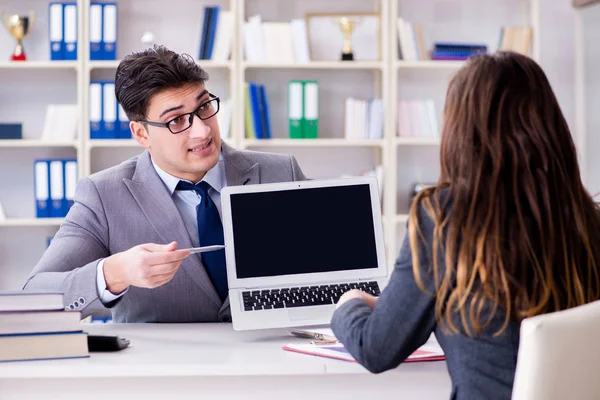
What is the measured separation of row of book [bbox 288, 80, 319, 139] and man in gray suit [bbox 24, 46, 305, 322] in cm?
208

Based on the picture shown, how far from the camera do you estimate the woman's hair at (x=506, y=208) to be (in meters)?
1.31

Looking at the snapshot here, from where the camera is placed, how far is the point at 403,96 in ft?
15.4

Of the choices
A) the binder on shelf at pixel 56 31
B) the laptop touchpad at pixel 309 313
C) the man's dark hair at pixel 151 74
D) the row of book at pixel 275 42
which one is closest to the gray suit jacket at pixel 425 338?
the laptop touchpad at pixel 309 313

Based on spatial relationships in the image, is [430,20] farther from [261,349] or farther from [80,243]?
[261,349]

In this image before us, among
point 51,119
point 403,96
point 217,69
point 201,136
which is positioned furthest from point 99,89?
point 201,136

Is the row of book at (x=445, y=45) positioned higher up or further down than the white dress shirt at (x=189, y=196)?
higher up

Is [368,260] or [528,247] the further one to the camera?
[368,260]

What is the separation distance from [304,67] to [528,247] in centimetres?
322

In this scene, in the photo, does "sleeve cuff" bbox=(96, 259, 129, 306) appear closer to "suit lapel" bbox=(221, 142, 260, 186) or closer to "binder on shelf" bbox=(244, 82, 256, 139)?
"suit lapel" bbox=(221, 142, 260, 186)

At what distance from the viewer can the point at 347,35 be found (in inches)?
176

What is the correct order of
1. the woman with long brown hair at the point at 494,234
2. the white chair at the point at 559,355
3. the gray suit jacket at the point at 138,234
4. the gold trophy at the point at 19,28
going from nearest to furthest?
1. the white chair at the point at 559,355
2. the woman with long brown hair at the point at 494,234
3. the gray suit jacket at the point at 138,234
4. the gold trophy at the point at 19,28

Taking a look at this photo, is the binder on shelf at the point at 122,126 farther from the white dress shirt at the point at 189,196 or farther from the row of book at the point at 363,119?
the white dress shirt at the point at 189,196

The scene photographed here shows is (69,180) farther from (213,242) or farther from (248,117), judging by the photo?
(213,242)

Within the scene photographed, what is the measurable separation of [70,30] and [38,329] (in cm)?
299
